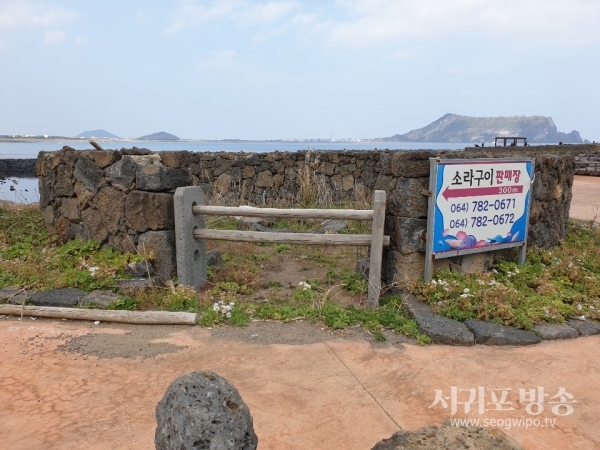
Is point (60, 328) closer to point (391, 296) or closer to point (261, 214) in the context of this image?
point (261, 214)

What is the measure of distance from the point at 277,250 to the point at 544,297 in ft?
13.4

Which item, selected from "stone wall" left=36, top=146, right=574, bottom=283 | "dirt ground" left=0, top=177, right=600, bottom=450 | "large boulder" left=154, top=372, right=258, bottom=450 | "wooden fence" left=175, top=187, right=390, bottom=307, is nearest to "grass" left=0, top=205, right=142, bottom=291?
"stone wall" left=36, top=146, right=574, bottom=283

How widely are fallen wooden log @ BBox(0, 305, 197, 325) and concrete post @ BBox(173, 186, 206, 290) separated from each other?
0.94m

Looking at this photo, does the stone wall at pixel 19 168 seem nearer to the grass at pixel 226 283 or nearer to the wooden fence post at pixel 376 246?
the grass at pixel 226 283

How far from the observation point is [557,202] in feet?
23.1

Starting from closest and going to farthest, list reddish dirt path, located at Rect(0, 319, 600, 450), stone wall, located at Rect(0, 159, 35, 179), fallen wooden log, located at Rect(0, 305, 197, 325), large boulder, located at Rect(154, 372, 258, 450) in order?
large boulder, located at Rect(154, 372, 258, 450) < reddish dirt path, located at Rect(0, 319, 600, 450) < fallen wooden log, located at Rect(0, 305, 197, 325) < stone wall, located at Rect(0, 159, 35, 179)

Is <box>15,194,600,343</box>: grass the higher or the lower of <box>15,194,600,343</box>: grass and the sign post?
the lower

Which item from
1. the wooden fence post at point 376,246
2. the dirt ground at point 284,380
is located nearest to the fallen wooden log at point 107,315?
the dirt ground at point 284,380

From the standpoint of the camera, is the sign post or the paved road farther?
the paved road

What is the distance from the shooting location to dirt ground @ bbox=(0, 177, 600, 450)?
9.26 ft

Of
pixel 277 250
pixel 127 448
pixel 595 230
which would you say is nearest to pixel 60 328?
pixel 127 448

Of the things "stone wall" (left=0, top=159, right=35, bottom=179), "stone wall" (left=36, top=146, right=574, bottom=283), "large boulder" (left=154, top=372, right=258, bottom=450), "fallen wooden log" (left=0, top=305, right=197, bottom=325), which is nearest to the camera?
"large boulder" (left=154, top=372, right=258, bottom=450)

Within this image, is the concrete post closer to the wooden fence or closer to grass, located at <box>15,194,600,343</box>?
the wooden fence

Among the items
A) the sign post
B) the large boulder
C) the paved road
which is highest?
the sign post
